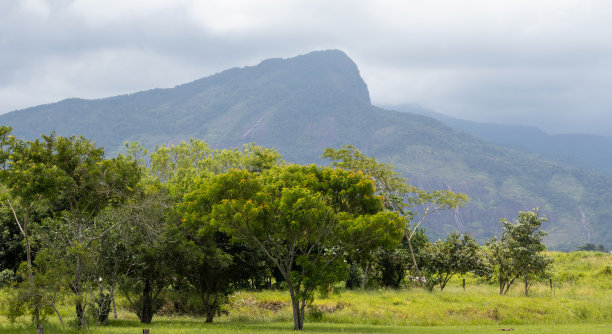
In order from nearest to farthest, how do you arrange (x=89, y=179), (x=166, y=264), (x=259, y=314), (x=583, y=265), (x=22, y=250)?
(x=89, y=179) < (x=166, y=264) < (x=259, y=314) < (x=22, y=250) < (x=583, y=265)

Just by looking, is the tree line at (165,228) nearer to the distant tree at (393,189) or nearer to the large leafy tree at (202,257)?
the large leafy tree at (202,257)

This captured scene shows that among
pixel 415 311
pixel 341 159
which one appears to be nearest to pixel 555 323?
pixel 415 311

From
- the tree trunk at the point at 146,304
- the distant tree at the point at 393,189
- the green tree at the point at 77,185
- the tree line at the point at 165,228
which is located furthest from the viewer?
the distant tree at the point at 393,189

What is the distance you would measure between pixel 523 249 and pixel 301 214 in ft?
72.9

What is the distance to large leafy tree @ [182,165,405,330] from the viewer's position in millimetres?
27391

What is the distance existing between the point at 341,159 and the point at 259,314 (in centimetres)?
1565

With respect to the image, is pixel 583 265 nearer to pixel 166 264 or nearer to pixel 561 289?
pixel 561 289

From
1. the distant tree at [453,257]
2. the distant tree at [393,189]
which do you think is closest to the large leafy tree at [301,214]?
the distant tree at [393,189]

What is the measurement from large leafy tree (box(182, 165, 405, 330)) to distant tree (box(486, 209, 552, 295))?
17229 mm

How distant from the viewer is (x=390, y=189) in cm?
4847

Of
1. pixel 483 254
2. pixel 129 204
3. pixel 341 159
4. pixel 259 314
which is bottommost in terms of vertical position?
pixel 259 314

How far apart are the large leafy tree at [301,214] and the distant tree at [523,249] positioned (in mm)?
17229

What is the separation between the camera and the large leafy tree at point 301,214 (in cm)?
2739

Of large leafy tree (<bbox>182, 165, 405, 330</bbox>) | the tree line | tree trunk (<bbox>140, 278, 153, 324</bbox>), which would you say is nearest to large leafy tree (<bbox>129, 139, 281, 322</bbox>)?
the tree line
